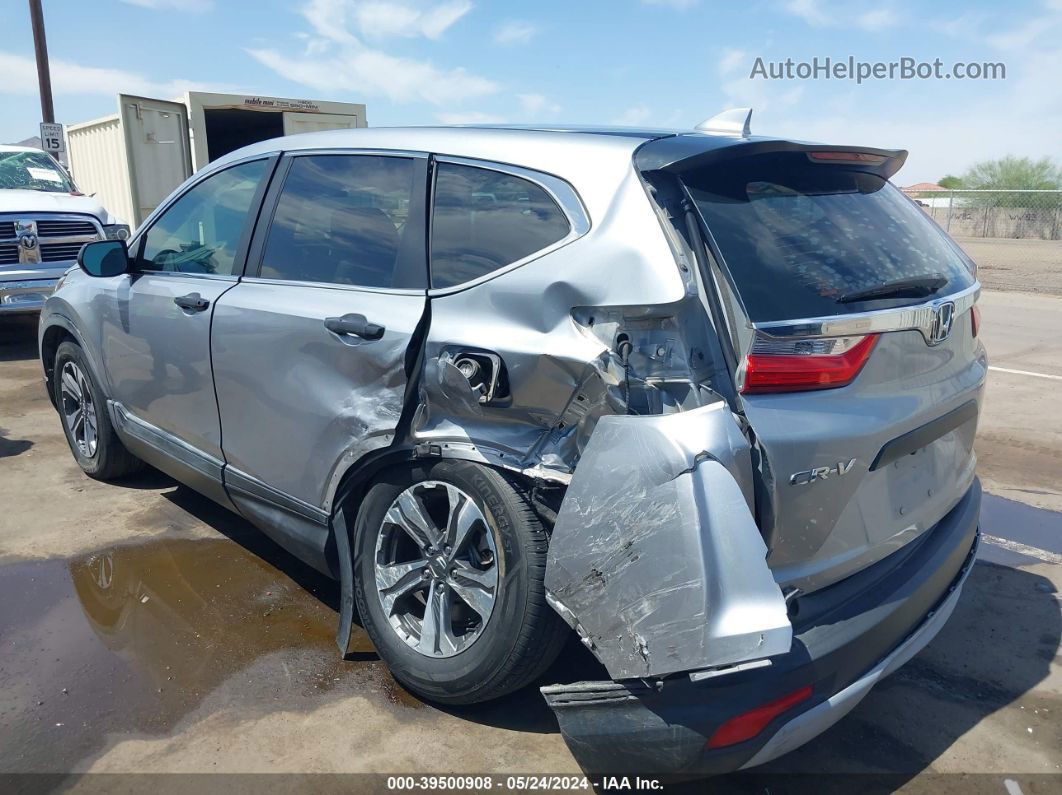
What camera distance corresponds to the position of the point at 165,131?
12789mm

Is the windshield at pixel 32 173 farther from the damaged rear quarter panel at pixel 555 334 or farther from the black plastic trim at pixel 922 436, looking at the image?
the black plastic trim at pixel 922 436

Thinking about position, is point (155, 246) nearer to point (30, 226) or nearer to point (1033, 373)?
point (30, 226)

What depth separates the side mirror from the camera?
4164 mm

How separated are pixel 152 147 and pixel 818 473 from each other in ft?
41.7

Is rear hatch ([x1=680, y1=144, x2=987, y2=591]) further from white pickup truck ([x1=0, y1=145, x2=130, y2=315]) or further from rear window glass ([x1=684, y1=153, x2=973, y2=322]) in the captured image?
white pickup truck ([x1=0, y1=145, x2=130, y2=315])

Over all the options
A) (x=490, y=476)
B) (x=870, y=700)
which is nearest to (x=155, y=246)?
(x=490, y=476)

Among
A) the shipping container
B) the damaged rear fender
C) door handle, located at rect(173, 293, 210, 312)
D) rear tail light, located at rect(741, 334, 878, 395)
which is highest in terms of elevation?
the shipping container

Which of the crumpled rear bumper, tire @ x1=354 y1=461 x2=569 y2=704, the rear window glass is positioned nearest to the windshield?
tire @ x1=354 y1=461 x2=569 y2=704

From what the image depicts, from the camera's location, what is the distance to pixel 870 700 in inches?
118

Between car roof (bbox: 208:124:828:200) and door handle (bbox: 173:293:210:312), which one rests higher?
car roof (bbox: 208:124:828:200)

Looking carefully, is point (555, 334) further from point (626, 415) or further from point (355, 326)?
point (355, 326)

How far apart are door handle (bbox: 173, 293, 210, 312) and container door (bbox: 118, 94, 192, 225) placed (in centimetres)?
973

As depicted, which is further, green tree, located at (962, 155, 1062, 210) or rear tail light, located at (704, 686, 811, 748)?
green tree, located at (962, 155, 1062, 210)

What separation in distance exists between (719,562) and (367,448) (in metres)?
1.32
